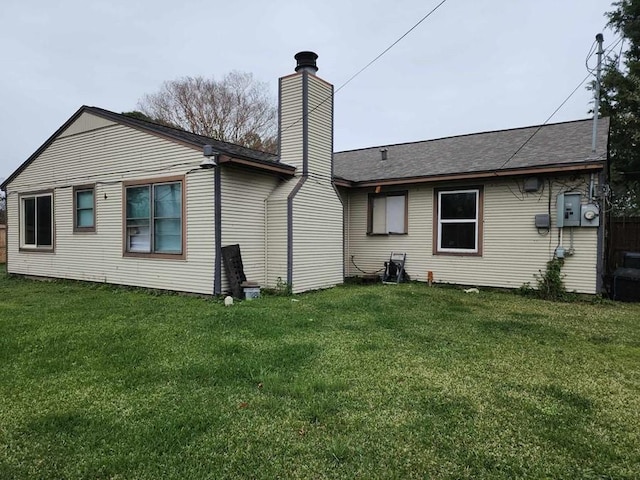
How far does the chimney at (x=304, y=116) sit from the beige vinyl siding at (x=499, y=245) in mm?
2366

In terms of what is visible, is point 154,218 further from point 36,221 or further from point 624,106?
point 624,106

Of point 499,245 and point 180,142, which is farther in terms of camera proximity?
point 499,245

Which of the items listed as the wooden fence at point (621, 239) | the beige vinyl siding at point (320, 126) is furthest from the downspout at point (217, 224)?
the wooden fence at point (621, 239)

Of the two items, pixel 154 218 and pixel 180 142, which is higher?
pixel 180 142

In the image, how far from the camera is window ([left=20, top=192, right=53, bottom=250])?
9.77 meters

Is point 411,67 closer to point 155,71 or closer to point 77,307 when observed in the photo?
point 77,307

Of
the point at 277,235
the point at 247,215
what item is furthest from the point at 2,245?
the point at 277,235

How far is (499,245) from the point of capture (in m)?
8.29

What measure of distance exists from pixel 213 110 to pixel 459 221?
19.2 m

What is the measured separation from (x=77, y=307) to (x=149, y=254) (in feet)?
5.79

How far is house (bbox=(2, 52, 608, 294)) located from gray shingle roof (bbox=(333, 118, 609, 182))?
0.07m

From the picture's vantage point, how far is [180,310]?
5965 millimetres

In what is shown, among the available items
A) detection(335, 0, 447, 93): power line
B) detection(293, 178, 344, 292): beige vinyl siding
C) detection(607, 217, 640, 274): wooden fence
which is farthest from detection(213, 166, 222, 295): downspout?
detection(607, 217, 640, 274): wooden fence

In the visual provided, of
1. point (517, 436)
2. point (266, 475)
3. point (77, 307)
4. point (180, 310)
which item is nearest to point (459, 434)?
point (517, 436)
